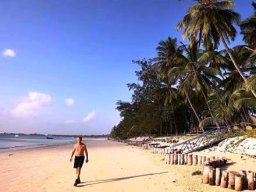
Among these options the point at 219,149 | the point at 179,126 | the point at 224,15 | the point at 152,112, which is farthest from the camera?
the point at 179,126

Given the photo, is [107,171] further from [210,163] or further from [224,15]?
[224,15]

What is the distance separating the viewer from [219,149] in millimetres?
20891

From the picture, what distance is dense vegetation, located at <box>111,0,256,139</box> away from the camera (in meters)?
29.9

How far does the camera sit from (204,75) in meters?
42.0

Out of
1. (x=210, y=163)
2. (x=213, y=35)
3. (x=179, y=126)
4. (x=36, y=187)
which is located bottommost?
(x=36, y=187)

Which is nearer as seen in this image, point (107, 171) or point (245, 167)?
point (245, 167)

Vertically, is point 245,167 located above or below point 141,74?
below

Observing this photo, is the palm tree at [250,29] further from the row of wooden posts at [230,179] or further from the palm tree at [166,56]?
the row of wooden posts at [230,179]

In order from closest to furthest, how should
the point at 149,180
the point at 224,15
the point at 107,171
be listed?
the point at 149,180 → the point at 107,171 → the point at 224,15

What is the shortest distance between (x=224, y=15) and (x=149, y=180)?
70.7ft

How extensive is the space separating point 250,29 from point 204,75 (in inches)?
356

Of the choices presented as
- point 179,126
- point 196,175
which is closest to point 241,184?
point 196,175

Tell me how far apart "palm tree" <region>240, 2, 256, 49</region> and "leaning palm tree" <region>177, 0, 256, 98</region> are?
383cm

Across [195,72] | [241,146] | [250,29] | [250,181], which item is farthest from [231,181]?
[195,72]
